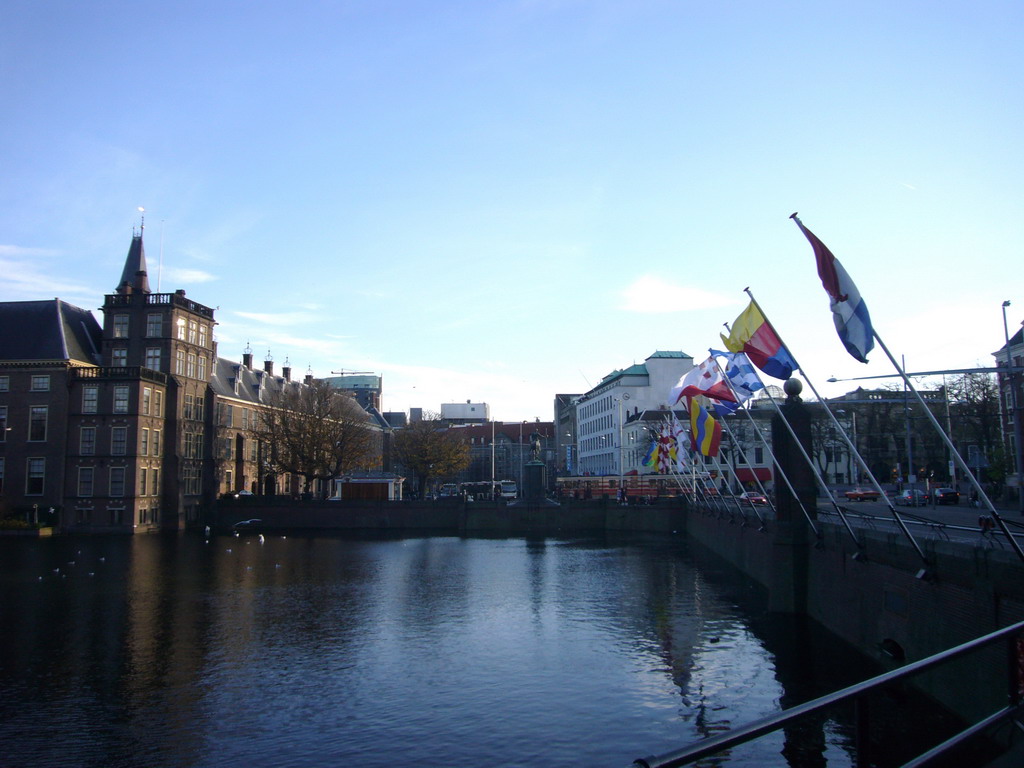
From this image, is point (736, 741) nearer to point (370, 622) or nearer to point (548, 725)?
point (548, 725)

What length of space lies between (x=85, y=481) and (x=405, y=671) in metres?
61.2

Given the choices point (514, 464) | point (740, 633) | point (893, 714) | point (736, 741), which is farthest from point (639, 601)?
point (514, 464)

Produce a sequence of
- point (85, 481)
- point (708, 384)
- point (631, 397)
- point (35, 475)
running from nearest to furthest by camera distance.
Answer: point (708, 384)
point (35, 475)
point (85, 481)
point (631, 397)

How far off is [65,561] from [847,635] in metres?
46.4

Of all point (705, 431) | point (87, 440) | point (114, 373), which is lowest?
point (705, 431)

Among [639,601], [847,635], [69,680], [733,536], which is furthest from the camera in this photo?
[733,536]

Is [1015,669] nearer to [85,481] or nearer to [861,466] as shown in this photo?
[861,466]

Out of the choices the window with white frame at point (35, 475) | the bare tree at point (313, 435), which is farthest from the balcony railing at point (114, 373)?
the bare tree at point (313, 435)

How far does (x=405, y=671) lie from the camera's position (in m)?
24.5

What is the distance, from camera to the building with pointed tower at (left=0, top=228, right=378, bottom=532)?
7388 centimetres

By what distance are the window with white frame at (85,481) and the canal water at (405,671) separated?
30492mm

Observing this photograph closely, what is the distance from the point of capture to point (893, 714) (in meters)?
16.3

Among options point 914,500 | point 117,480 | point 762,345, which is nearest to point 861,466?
point 762,345

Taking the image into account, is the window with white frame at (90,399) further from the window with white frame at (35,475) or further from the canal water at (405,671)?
the canal water at (405,671)
